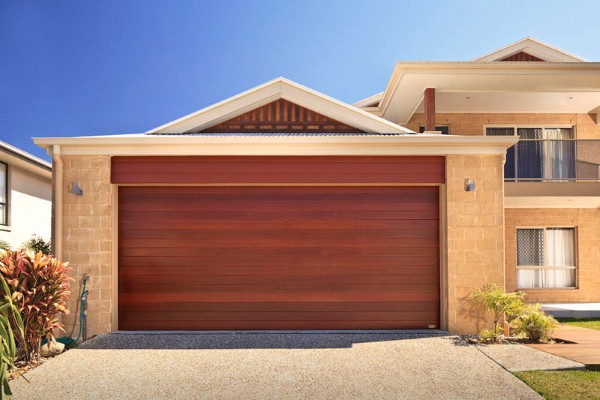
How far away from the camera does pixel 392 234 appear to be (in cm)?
977

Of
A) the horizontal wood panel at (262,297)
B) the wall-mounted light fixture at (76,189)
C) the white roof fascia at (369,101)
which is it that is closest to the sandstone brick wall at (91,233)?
the wall-mounted light fixture at (76,189)

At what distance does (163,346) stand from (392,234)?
14.9 ft

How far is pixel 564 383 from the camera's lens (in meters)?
6.52

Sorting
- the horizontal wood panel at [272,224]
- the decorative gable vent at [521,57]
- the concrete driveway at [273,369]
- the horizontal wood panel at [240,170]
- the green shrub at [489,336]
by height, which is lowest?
the concrete driveway at [273,369]

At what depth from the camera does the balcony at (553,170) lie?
13.2 metres

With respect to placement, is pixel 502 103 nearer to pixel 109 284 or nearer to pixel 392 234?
pixel 392 234

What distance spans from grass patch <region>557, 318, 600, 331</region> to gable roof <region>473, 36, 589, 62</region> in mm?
7482

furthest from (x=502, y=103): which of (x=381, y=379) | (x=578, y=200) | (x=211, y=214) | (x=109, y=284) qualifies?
(x=109, y=284)

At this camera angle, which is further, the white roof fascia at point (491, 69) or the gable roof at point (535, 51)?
the gable roof at point (535, 51)

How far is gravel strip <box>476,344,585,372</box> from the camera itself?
23.8 ft

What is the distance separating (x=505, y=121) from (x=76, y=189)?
12301mm

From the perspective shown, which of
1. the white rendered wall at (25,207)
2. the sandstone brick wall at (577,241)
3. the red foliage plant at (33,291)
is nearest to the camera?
the red foliage plant at (33,291)

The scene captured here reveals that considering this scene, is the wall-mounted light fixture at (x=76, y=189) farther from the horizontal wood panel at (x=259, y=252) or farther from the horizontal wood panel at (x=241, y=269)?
the horizontal wood panel at (x=241, y=269)

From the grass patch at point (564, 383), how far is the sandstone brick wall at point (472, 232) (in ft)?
7.93
